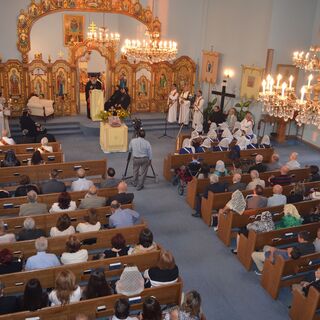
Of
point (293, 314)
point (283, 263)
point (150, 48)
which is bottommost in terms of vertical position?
point (293, 314)

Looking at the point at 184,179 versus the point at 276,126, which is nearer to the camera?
A: the point at 184,179

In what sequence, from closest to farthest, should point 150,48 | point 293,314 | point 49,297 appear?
point 49,297 → point 293,314 → point 150,48

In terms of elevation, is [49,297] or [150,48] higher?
[150,48]

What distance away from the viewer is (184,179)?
36.8 feet

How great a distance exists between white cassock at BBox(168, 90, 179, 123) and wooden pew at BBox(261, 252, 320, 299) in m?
10.6

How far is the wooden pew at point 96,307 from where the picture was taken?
5.45m

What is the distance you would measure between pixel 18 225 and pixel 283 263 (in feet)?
15.8

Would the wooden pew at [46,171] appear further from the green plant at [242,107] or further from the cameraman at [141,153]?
the green plant at [242,107]

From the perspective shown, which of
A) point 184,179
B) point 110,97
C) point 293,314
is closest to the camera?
point 293,314

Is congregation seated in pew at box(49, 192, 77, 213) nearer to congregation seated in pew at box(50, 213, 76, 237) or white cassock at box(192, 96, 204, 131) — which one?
congregation seated in pew at box(50, 213, 76, 237)

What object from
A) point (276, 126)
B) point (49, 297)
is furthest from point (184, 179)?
point (276, 126)

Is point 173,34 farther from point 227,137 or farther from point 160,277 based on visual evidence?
point 160,277

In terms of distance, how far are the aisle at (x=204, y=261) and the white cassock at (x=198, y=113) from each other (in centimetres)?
482

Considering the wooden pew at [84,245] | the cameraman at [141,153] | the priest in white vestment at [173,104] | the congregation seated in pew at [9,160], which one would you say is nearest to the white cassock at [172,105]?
the priest in white vestment at [173,104]
